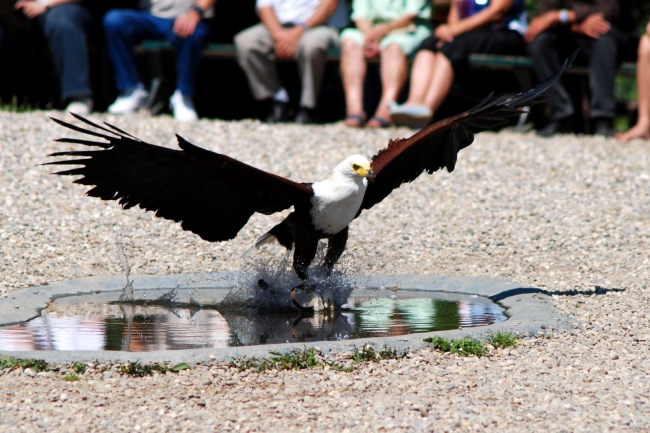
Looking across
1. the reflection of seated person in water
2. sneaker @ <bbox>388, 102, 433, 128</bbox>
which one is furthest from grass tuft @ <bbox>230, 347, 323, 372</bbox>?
sneaker @ <bbox>388, 102, 433, 128</bbox>

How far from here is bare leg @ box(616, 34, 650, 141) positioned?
930cm

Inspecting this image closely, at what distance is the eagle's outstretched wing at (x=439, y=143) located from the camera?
5.18 m

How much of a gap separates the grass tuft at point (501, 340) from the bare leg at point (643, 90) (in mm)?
5782

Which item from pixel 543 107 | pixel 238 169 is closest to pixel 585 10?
pixel 543 107

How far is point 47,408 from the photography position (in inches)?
136

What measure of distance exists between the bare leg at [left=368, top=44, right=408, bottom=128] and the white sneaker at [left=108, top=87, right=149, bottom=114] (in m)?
2.50

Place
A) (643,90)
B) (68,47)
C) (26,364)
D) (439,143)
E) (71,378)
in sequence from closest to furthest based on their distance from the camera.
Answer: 1. (71,378)
2. (26,364)
3. (439,143)
4. (643,90)
5. (68,47)

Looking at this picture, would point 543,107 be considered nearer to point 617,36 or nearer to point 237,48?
point 617,36

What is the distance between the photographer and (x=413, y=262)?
6.29 m

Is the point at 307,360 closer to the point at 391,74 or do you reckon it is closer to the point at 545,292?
the point at 545,292

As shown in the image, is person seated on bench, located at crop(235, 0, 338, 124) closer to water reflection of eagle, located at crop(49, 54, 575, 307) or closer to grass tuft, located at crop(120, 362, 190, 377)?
water reflection of eagle, located at crop(49, 54, 575, 307)

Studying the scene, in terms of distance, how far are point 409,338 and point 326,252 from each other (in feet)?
4.24

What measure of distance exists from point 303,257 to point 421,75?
15.2 ft

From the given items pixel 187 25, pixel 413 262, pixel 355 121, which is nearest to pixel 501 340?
pixel 413 262
